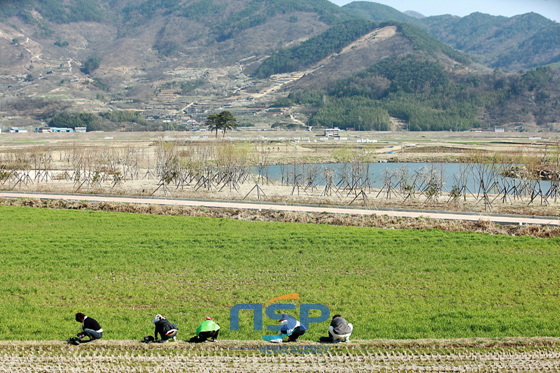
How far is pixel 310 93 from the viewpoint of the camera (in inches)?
6486

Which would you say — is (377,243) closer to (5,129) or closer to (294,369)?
(294,369)

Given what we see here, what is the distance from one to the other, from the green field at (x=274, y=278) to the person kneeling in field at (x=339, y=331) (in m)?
0.47

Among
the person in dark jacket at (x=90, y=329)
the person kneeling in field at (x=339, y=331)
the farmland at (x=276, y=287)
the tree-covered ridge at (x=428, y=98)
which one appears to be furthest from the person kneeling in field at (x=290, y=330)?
the tree-covered ridge at (x=428, y=98)

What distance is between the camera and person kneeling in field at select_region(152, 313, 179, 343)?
9.65 metres

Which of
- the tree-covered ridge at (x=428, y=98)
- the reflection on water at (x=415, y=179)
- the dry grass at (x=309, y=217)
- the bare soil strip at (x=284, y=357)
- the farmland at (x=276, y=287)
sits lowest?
the bare soil strip at (x=284, y=357)

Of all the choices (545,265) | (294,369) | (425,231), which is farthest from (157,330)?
(425,231)

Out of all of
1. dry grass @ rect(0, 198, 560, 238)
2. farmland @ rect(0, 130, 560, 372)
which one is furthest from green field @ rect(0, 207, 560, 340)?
dry grass @ rect(0, 198, 560, 238)

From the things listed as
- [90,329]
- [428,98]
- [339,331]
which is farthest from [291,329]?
[428,98]

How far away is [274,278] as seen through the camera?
13.9 metres

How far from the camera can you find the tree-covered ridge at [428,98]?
130m

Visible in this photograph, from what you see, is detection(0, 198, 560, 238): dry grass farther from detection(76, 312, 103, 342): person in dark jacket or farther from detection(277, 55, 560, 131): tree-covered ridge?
detection(277, 55, 560, 131): tree-covered ridge

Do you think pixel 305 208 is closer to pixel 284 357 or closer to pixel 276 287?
pixel 276 287

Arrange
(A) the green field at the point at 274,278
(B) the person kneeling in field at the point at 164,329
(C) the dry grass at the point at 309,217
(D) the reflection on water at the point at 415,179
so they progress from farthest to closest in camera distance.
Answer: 1. (D) the reflection on water at the point at 415,179
2. (C) the dry grass at the point at 309,217
3. (A) the green field at the point at 274,278
4. (B) the person kneeling in field at the point at 164,329

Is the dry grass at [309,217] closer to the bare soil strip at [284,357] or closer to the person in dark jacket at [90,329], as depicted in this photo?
the bare soil strip at [284,357]
